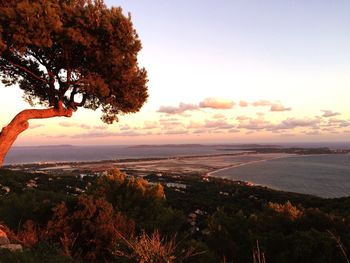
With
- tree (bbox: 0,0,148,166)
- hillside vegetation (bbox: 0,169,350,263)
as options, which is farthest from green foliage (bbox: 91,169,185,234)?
tree (bbox: 0,0,148,166)

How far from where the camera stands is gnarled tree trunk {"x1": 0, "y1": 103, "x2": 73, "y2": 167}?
9.95 metres

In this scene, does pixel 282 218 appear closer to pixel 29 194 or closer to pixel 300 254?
pixel 300 254

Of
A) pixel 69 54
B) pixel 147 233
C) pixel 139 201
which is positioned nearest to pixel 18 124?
pixel 69 54

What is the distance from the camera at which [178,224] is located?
706 inches

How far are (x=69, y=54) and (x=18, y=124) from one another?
290cm

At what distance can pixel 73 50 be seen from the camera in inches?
437

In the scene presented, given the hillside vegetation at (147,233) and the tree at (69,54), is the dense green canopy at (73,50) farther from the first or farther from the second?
the hillside vegetation at (147,233)

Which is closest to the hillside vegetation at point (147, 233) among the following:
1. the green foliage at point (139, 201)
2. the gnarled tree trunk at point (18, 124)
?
the green foliage at point (139, 201)

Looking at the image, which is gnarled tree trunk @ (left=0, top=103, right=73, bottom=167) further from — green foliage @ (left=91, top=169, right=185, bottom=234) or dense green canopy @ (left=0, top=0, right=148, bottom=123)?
green foliage @ (left=91, top=169, right=185, bottom=234)

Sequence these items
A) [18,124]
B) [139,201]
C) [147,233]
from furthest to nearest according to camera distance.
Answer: [139,201], [147,233], [18,124]

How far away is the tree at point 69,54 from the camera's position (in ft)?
32.2

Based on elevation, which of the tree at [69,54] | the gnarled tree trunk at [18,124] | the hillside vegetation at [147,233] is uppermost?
the tree at [69,54]

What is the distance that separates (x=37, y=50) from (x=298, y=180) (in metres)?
101

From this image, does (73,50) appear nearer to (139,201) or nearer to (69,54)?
(69,54)
